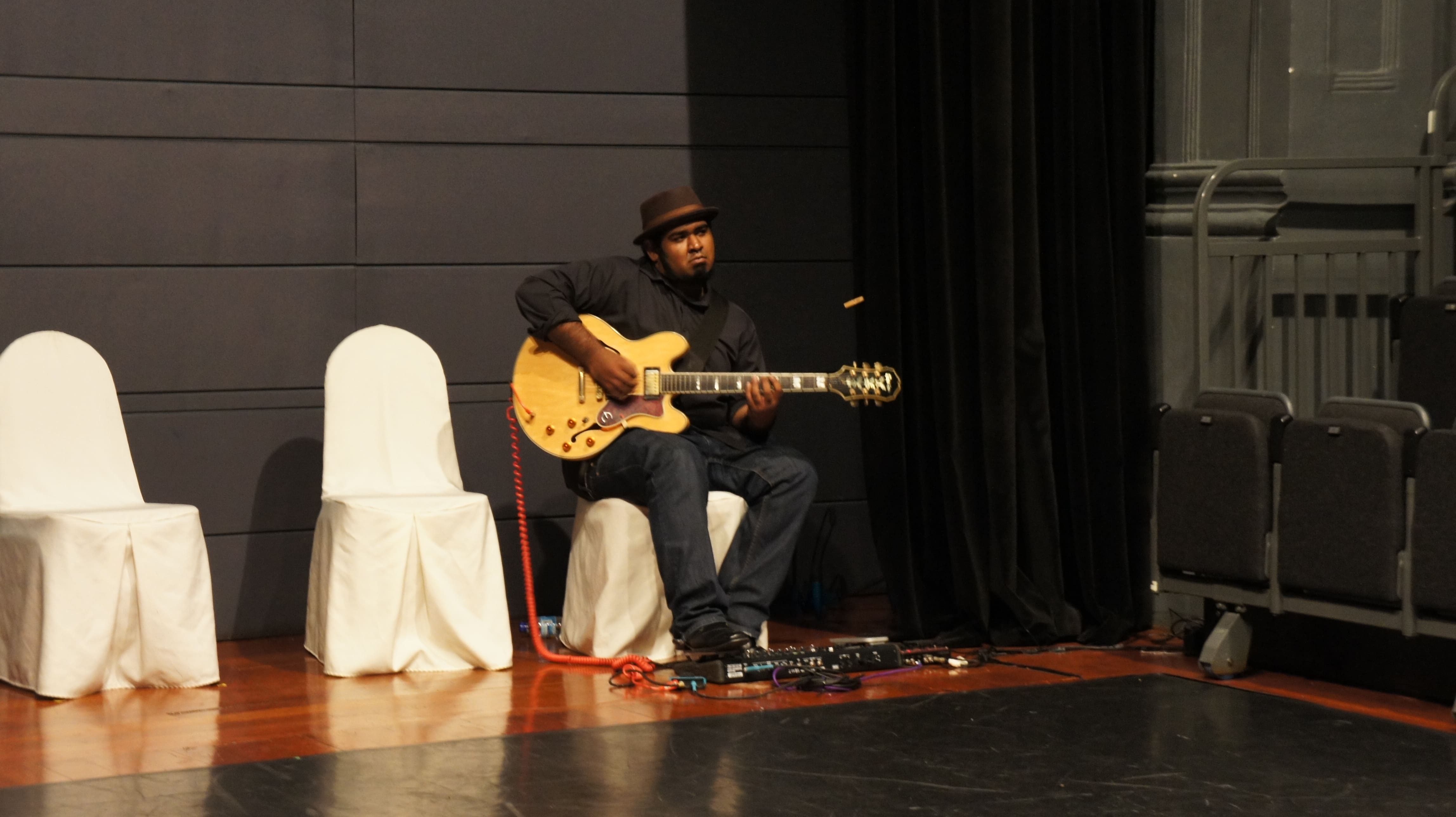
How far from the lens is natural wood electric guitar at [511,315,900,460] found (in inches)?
160

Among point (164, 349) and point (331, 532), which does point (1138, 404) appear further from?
point (164, 349)

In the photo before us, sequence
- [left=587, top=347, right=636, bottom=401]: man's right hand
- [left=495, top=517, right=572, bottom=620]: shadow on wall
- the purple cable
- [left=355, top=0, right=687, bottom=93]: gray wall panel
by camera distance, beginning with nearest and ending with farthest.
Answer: the purple cable, [left=587, top=347, right=636, bottom=401]: man's right hand, [left=355, top=0, right=687, bottom=93]: gray wall panel, [left=495, top=517, right=572, bottom=620]: shadow on wall

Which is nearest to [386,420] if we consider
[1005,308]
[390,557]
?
[390,557]

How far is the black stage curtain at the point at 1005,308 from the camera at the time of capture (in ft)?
14.1

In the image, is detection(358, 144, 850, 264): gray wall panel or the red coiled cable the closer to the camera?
the red coiled cable

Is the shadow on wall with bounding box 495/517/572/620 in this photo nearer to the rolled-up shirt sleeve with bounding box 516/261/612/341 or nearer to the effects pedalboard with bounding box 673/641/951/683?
the rolled-up shirt sleeve with bounding box 516/261/612/341

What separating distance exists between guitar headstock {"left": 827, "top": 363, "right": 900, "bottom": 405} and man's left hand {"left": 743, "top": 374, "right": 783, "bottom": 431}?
139mm

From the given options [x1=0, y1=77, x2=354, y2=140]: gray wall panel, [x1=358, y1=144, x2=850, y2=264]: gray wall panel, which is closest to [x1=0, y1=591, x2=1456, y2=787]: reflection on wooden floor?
[x1=358, y1=144, x2=850, y2=264]: gray wall panel

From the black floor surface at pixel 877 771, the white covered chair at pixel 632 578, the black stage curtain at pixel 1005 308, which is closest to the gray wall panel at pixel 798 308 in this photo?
the black stage curtain at pixel 1005 308

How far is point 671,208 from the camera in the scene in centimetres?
418

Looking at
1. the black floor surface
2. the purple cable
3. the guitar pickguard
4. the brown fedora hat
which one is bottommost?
the purple cable

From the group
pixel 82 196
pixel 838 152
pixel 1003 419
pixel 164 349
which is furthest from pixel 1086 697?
pixel 82 196

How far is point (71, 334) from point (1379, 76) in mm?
3615

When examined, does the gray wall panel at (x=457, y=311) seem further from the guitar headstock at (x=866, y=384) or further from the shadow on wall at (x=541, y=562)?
the guitar headstock at (x=866, y=384)
